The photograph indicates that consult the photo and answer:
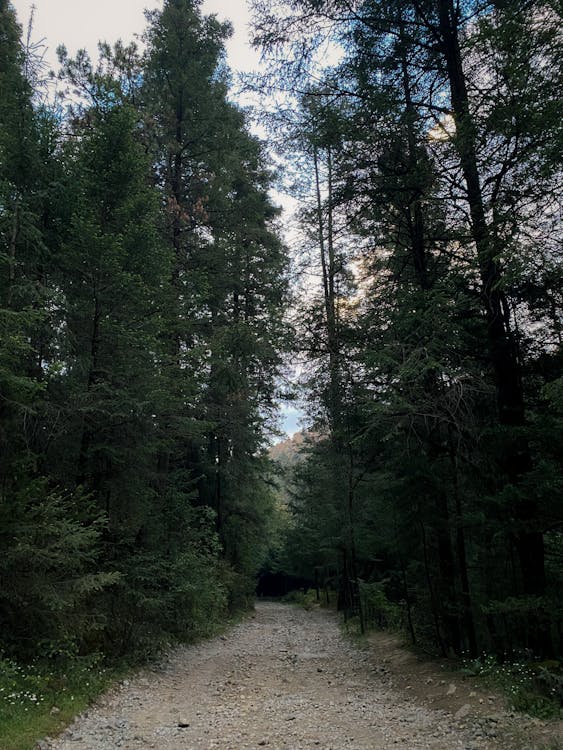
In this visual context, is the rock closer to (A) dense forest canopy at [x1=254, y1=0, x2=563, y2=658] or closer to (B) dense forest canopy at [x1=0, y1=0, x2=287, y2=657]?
(A) dense forest canopy at [x1=254, y1=0, x2=563, y2=658]

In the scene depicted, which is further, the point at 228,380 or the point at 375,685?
the point at 228,380

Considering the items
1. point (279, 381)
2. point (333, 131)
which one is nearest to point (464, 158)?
point (333, 131)

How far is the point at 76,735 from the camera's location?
16.7 feet

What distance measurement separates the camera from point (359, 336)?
927cm

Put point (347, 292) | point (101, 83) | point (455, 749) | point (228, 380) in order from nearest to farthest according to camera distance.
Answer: point (455, 749)
point (101, 83)
point (228, 380)
point (347, 292)

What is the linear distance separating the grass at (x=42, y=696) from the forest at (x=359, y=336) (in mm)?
328

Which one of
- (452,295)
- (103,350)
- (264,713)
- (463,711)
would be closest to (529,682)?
(463,711)

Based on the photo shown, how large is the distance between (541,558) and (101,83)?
11215 mm

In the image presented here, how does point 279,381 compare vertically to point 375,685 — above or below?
above

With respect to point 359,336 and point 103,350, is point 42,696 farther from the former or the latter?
point 359,336

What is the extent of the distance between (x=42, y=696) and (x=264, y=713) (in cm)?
271

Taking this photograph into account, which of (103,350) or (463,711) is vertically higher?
(103,350)

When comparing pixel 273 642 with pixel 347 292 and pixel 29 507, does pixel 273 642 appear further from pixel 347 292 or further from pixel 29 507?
pixel 347 292

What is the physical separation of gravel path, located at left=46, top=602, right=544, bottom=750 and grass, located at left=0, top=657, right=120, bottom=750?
0.63 ft
